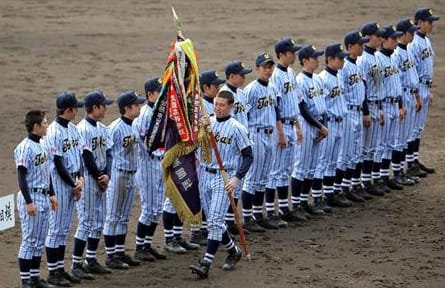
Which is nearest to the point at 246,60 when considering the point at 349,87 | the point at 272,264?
the point at 349,87

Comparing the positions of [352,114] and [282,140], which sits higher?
[352,114]

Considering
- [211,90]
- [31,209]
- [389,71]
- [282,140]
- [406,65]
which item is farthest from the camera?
[406,65]

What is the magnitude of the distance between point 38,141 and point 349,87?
4.84m

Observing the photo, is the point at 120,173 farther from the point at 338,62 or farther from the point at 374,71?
the point at 374,71

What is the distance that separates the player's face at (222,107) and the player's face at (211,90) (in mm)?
881

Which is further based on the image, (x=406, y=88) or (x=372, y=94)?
(x=406, y=88)

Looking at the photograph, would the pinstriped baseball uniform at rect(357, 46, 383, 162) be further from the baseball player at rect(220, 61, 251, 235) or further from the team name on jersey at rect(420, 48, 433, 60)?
the baseball player at rect(220, 61, 251, 235)

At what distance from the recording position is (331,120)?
15398 millimetres

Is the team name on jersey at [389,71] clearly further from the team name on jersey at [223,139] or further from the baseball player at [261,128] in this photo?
the team name on jersey at [223,139]

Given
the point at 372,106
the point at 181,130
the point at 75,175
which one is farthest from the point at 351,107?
A: the point at 75,175

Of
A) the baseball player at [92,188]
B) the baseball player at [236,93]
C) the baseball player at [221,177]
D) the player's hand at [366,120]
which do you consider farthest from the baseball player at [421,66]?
the baseball player at [92,188]

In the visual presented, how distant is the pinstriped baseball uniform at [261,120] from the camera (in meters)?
14.2

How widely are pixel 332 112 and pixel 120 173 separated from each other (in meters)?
3.34

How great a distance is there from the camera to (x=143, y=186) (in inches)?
524
